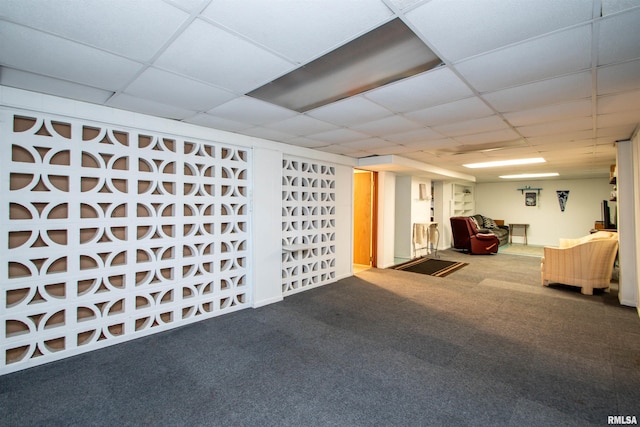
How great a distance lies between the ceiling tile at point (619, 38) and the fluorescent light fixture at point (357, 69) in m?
0.86

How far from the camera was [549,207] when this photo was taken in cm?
969

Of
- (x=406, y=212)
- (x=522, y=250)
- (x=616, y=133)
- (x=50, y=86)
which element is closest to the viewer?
(x=50, y=86)

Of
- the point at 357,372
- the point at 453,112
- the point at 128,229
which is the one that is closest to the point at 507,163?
the point at 453,112

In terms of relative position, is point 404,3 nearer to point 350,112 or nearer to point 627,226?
point 350,112

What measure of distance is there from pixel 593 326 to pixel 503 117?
8.69 feet

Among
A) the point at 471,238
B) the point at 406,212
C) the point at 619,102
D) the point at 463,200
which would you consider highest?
the point at 619,102

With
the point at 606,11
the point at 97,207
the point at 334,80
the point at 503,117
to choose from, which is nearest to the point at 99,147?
the point at 97,207

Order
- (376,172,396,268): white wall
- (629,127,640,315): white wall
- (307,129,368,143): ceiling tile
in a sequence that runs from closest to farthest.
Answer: (629,127,640,315): white wall
(307,129,368,143): ceiling tile
(376,172,396,268): white wall

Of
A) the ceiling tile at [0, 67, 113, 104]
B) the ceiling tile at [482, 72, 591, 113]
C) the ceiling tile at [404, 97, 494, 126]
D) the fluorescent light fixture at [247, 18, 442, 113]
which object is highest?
the fluorescent light fixture at [247, 18, 442, 113]

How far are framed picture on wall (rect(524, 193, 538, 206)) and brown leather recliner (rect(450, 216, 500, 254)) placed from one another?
3111 mm

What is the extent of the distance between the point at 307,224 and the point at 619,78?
3.86 m

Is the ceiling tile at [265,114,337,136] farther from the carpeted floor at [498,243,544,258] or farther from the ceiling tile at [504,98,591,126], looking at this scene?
the carpeted floor at [498,243,544,258]

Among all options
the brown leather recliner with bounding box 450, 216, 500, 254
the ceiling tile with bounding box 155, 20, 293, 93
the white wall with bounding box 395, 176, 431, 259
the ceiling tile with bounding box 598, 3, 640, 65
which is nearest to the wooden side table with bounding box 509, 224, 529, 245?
the brown leather recliner with bounding box 450, 216, 500, 254

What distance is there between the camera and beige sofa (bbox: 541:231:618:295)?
4.53 meters
